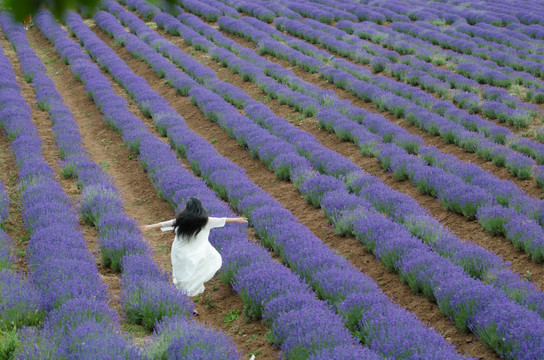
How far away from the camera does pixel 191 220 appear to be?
16.8 ft

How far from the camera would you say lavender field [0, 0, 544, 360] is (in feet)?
14.4

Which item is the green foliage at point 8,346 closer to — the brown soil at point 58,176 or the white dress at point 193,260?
the brown soil at point 58,176

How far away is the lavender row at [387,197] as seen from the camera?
5.01 meters

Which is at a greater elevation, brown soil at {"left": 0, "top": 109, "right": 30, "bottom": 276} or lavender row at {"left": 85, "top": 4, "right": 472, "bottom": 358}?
lavender row at {"left": 85, "top": 4, "right": 472, "bottom": 358}

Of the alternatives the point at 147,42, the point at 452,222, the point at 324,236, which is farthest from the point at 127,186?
the point at 147,42

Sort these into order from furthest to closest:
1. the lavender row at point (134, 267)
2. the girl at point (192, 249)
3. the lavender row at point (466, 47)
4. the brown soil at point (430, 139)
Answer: the lavender row at point (466, 47)
the brown soil at point (430, 139)
the girl at point (192, 249)
the lavender row at point (134, 267)

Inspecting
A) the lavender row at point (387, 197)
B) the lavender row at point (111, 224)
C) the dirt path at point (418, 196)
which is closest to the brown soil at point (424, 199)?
the dirt path at point (418, 196)

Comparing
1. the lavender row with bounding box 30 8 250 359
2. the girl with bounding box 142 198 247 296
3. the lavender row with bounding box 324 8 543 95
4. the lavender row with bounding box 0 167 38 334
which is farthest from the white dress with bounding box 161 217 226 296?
the lavender row with bounding box 324 8 543 95

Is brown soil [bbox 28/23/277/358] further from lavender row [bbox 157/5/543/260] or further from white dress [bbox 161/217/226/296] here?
lavender row [bbox 157/5/543/260]

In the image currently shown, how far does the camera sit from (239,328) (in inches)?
196

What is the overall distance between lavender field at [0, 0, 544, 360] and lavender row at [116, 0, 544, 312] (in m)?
0.03

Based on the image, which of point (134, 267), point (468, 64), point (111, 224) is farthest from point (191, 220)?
point (468, 64)

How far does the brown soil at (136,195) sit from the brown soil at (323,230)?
1.26 metres

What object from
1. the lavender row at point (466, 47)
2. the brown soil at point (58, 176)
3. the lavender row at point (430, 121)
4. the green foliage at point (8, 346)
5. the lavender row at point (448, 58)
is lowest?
the brown soil at point (58, 176)
